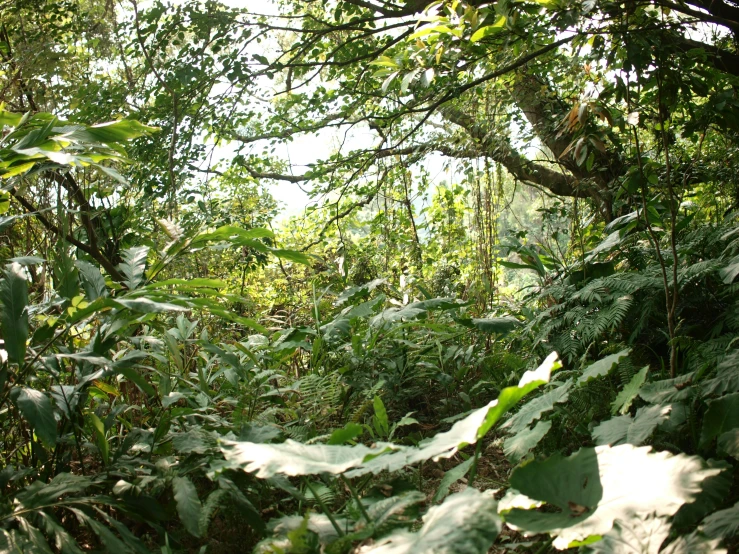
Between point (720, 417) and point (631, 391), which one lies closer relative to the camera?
point (720, 417)

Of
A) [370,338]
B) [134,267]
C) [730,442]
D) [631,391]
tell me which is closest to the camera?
[730,442]

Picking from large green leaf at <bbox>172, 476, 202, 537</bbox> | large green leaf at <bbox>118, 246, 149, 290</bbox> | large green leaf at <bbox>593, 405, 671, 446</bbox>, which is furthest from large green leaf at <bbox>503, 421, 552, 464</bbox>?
large green leaf at <bbox>118, 246, 149, 290</bbox>

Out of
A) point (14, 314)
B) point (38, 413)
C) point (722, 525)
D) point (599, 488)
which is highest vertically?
point (14, 314)

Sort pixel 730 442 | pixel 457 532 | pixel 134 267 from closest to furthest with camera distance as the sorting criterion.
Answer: pixel 457 532 < pixel 730 442 < pixel 134 267

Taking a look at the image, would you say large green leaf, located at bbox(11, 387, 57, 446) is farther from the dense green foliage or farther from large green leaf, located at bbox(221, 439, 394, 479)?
large green leaf, located at bbox(221, 439, 394, 479)

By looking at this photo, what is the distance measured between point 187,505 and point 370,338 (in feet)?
4.65

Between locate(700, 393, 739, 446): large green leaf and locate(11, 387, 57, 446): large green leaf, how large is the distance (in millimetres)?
1427

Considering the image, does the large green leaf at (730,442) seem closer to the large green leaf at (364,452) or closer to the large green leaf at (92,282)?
the large green leaf at (364,452)

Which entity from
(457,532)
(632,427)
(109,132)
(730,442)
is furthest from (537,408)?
(109,132)

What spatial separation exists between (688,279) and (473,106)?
2840 mm

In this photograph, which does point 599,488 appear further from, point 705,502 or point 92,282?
point 92,282

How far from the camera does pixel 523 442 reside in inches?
56.6

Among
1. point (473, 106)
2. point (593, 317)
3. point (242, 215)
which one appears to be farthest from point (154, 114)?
point (593, 317)

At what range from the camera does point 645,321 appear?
2.19m
